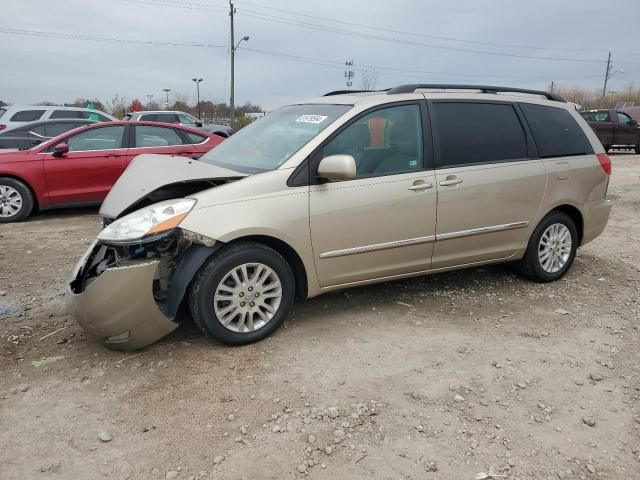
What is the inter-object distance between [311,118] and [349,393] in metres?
2.11

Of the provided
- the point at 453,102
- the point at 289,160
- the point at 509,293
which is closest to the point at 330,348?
the point at 289,160

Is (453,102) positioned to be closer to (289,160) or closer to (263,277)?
(289,160)

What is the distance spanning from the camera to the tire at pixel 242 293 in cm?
342

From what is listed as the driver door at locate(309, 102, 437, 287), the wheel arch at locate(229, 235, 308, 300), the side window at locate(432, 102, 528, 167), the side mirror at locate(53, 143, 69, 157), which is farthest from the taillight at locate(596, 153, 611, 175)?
the side mirror at locate(53, 143, 69, 157)

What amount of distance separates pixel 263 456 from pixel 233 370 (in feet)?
2.76

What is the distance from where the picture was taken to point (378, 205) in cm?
390

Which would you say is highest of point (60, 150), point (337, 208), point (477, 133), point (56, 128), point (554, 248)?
point (477, 133)

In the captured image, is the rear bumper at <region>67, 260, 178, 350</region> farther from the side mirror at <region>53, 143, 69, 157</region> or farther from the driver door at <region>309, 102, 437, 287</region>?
the side mirror at <region>53, 143, 69, 157</region>

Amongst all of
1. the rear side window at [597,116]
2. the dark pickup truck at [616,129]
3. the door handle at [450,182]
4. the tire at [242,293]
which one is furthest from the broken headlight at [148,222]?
the rear side window at [597,116]

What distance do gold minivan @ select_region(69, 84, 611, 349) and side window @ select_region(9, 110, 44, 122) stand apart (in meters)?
12.5

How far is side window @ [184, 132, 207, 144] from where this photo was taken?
881 cm

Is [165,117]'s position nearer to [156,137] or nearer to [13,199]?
[156,137]

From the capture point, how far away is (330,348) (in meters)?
3.63

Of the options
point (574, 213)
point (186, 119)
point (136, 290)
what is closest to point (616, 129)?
point (186, 119)
